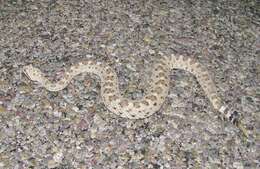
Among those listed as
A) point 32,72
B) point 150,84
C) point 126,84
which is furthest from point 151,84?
point 32,72

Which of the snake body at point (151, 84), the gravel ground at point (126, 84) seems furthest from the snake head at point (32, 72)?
the gravel ground at point (126, 84)

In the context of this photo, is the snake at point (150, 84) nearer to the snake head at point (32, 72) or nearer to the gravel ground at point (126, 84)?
the snake head at point (32, 72)

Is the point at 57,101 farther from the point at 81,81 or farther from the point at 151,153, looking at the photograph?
the point at 151,153

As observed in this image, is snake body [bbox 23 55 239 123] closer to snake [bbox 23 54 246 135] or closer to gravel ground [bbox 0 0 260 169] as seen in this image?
snake [bbox 23 54 246 135]

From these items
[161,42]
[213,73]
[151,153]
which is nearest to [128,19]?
[161,42]

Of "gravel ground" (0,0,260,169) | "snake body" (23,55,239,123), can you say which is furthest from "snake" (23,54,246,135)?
"gravel ground" (0,0,260,169)

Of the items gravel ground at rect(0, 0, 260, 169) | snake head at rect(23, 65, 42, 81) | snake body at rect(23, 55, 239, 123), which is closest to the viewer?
gravel ground at rect(0, 0, 260, 169)

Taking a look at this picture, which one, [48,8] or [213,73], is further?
[48,8]
